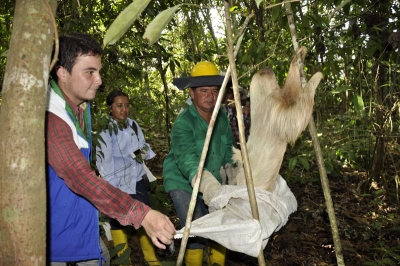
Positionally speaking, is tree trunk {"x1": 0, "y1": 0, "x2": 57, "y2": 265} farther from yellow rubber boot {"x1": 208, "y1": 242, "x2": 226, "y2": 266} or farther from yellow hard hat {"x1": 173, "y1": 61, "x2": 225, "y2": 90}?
yellow rubber boot {"x1": 208, "y1": 242, "x2": 226, "y2": 266}

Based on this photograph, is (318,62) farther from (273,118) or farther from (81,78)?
(81,78)

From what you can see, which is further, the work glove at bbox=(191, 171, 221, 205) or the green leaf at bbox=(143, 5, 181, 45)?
the work glove at bbox=(191, 171, 221, 205)

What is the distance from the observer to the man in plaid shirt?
1.79m

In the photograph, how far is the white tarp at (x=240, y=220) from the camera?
1911 mm

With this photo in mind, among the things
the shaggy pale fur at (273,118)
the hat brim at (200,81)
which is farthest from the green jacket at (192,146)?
the shaggy pale fur at (273,118)

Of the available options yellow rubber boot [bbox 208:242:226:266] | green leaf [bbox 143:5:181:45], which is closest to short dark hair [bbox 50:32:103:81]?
green leaf [bbox 143:5:181:45]

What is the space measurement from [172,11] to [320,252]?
345cm

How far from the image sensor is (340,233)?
181 inches

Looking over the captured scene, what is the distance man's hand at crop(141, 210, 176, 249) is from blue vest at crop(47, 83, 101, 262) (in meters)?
0.59

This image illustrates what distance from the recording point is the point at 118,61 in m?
5.14

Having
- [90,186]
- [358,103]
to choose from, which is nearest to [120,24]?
[90,186]

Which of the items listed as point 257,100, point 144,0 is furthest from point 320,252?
point 144,0

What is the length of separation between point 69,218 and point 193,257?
1622 millimetres

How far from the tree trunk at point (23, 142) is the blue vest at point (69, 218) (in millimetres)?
836
